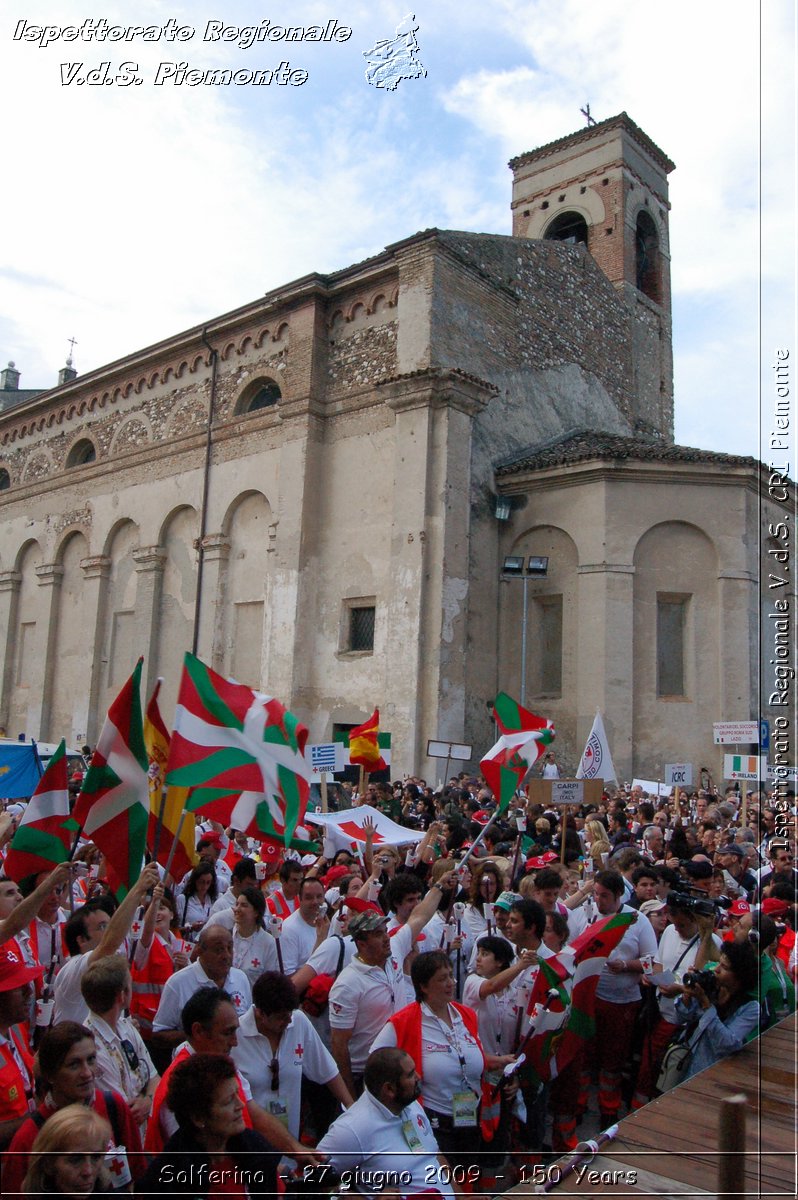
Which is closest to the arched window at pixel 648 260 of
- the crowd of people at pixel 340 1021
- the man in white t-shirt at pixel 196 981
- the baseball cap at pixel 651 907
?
the crowd of people at pixel 340 1021

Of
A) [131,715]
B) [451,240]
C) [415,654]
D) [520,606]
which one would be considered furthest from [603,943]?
[451,240]

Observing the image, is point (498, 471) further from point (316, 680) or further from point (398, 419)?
point (316, 680)

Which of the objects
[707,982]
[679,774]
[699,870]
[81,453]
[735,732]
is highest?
[81,453]

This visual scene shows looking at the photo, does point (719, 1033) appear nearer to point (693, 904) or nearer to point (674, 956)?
point (693, 904)

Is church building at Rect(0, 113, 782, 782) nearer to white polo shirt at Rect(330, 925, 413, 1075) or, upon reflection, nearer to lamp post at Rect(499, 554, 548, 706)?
lamp post at Rect(499, 554, 548, 706)

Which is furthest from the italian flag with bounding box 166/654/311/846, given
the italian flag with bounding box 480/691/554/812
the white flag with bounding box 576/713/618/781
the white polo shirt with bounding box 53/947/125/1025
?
the white flag with bounding box 576/713/618/781

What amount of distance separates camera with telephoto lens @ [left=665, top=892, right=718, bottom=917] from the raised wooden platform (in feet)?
2.80

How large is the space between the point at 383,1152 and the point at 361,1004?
1.28m

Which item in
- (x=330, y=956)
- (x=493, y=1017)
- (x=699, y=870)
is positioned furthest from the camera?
(x=699, y=870)

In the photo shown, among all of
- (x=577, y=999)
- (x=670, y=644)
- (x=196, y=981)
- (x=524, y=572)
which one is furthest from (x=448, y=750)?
(x=196, y=981)

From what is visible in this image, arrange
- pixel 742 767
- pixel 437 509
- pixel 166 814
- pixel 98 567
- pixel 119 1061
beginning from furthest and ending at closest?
pixel 98 567
pixel 437 509
pixel 742 767
pixel 166 814
pixel 119 1061

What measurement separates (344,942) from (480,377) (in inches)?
675

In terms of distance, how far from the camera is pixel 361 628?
68.9 ft

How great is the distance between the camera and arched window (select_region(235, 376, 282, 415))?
80.0ft
